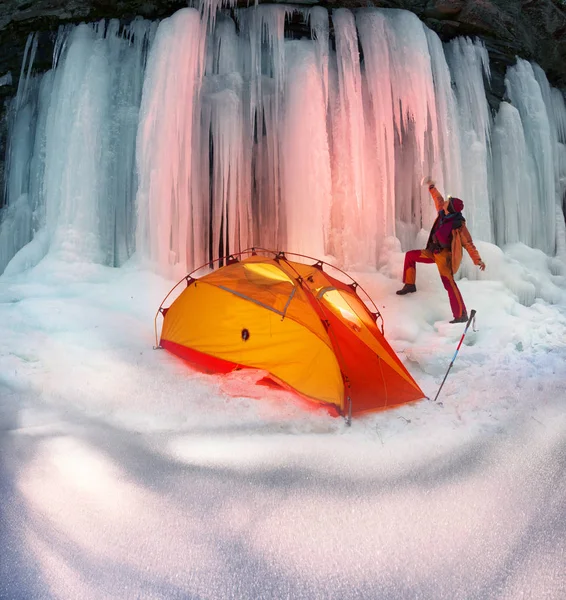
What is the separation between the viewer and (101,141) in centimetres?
798

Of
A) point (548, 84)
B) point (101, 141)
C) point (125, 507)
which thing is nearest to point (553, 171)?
point (548, 84)

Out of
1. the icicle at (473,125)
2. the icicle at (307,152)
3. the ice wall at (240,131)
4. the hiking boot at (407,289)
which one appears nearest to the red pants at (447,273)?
the hiking boot at (407,289)

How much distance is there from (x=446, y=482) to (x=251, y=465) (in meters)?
1.05

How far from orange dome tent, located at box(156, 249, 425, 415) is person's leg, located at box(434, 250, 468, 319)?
1693 millimetres

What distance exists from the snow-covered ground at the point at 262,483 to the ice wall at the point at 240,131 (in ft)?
11.6


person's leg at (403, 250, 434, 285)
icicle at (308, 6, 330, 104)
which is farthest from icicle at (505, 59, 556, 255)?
person's leg at (403, 250, 434, 285)

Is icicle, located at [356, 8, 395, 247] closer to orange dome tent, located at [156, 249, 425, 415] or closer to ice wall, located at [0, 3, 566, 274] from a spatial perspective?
ice wall, located at [0, 3, 566, 274]

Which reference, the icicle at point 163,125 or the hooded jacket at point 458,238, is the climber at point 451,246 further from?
the icicle at point 163,125

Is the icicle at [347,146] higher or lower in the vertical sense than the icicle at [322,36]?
lower

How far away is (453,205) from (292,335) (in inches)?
129

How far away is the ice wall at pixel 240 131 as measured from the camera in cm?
752

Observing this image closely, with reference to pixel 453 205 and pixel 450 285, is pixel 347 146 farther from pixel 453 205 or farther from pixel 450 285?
pixel 450 285

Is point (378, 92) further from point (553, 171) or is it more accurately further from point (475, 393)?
A: point (475, 393)

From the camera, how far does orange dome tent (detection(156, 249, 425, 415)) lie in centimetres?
363
